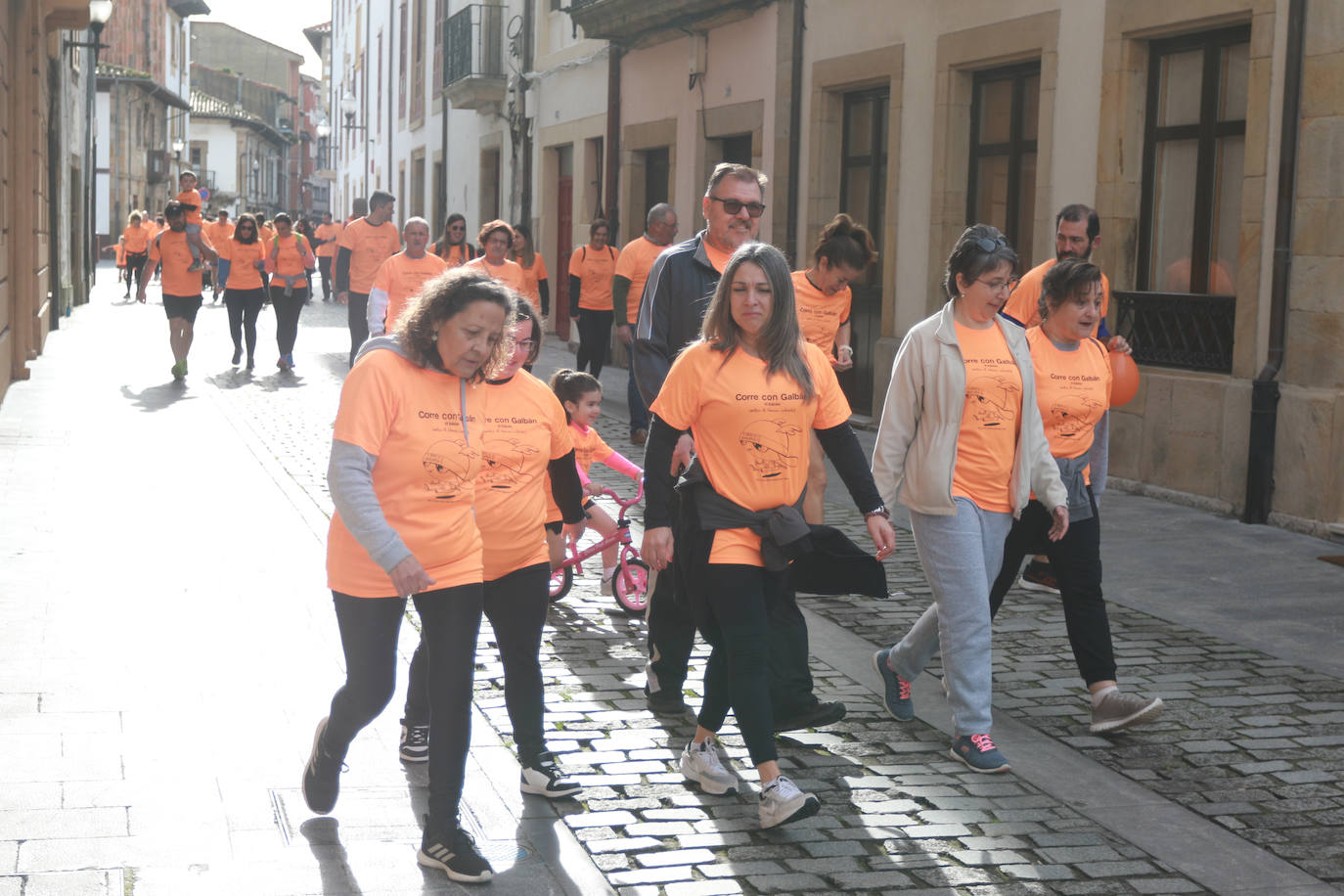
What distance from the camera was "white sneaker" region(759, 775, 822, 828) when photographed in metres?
4.55

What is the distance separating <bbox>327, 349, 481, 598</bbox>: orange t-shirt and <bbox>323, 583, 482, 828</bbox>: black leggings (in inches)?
2.0

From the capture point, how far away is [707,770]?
16.1ft

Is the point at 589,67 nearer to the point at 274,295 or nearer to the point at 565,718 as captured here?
the point at 274,295

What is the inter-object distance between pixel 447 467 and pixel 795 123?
12.4 metres

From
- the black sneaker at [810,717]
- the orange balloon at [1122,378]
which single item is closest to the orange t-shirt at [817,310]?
the orange balloon at [1122,378]

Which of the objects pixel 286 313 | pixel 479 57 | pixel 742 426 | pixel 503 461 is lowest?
pixel 286 313

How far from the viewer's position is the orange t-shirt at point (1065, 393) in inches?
235

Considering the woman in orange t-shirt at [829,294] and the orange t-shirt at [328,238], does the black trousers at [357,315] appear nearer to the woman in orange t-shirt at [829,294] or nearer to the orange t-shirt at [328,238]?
the woman in orange t-shirt at [829,294]

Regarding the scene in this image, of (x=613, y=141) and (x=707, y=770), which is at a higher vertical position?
(x=613, y=141)

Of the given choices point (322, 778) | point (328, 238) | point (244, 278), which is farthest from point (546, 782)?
point (328, 238)

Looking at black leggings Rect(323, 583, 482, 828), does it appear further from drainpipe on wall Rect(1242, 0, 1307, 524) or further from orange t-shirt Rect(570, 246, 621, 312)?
orange t-shirt Rect(570, 246, 621, 312)

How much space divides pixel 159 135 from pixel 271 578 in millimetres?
66720

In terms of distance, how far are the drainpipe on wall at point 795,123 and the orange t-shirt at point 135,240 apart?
21252mm

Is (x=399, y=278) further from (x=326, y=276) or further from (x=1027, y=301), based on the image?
(x=326, y=276)
